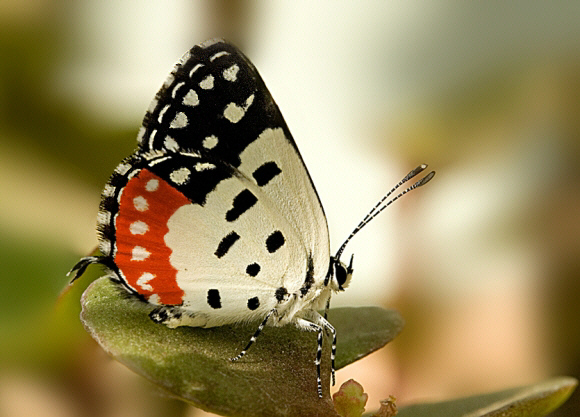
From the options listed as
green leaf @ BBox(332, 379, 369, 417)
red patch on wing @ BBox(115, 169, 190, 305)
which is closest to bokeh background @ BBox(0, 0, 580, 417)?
red patch on wing @ BBox(115, 169, 190, 305)

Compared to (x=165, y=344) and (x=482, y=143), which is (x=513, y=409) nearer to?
(x=165, y=344)

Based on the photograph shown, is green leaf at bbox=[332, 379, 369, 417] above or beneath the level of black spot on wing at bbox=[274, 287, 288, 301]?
beneath

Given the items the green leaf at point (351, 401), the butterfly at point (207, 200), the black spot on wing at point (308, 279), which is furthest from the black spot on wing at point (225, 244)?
the green leaf at point (351, 401)

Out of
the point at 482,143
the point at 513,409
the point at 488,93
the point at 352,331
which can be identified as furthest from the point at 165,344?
the point at 488,93

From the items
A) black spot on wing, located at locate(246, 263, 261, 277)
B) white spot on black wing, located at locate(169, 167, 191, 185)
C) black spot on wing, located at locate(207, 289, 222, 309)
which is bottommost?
black spot on wing, located at locate(207, 289, 222, 309)

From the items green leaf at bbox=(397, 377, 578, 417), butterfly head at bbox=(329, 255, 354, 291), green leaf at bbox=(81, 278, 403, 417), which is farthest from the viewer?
butterfly head at bbox=(329, 255, 354, 291)

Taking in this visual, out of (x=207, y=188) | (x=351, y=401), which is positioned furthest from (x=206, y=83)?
(x=351, y=401)

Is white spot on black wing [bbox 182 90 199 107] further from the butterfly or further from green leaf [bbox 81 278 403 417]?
green leaf [bbox 81 278 403 417]
